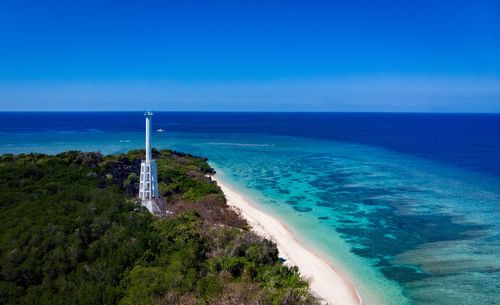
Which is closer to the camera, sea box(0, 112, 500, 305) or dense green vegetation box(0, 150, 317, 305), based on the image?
dense green vegetation box(0, 150, 317, 305)

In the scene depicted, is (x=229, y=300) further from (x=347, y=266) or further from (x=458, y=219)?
(x=458, y=219)

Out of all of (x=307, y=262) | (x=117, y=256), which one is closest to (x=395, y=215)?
(x=307, y=262)

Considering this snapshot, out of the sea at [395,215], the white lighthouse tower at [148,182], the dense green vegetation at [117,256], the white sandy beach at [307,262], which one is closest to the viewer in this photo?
the dense green vegetation at [117,256]

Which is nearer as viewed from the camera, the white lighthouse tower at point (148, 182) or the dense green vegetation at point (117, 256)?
the dense green vegetation at point (117, 256)

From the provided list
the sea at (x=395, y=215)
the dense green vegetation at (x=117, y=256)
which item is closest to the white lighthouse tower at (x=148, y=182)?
the dense green vegetation at (x=117, y=256)

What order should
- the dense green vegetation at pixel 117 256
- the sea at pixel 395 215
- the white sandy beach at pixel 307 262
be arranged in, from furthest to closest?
1. the sea at pixel 395 215
2. the white sandy beach at pixel 307 262
3. the dense green vegetation at pixel 117 256

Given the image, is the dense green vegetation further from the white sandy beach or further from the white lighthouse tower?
the white lighthouse tower

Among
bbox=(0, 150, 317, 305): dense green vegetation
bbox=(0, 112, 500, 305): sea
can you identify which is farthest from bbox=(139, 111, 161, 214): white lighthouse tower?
bbox=(0, 112, 500, 305): sea

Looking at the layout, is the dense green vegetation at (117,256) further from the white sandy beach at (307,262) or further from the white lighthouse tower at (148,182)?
the white lighthouse tower at (148,182)
